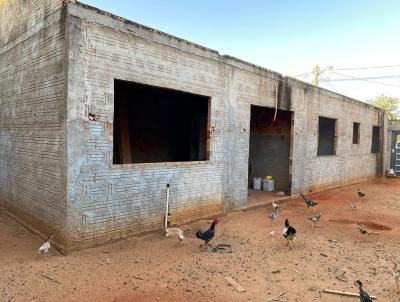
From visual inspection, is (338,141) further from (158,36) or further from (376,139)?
(158,36)

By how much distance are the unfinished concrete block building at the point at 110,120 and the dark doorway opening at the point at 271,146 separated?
0.90 ft

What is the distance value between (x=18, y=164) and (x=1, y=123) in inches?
67.8

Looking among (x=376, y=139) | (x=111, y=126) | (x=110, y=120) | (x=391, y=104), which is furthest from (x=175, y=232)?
(x=391, y=104)

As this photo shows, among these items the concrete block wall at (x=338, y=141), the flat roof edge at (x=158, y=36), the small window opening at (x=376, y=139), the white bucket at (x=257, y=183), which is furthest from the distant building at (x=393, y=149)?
the flat roof edge at (x=158, y=36)

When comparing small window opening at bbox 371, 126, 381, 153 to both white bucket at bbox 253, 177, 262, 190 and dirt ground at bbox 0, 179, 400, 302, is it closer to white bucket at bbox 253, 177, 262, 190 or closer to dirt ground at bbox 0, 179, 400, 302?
white bucket at bbox 253, 177, 262, 190

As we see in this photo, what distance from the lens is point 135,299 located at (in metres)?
4.31

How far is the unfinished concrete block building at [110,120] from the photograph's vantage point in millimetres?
5754

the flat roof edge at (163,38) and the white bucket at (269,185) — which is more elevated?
the flat roof edge at (163,38)

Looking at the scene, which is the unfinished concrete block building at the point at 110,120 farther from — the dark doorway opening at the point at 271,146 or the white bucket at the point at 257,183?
the white bucket at the point at 257,183

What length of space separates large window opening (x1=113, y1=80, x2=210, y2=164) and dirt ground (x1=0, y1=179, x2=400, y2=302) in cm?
381

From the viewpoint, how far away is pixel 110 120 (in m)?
6.16

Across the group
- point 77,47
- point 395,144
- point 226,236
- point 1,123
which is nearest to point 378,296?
point 226,236

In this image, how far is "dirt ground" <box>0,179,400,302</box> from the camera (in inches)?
178

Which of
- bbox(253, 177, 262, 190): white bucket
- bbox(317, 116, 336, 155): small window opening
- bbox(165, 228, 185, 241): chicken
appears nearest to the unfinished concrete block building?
bbox(165, 228, 185, 241): chicken
